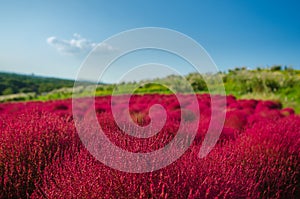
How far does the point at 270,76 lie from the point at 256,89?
152cm

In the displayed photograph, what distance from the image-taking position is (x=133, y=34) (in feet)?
14.6

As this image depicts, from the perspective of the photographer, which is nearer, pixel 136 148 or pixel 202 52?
pixel 136 148

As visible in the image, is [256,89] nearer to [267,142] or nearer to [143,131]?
[267,142]

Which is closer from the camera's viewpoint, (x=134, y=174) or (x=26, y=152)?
(x=134, y=174)

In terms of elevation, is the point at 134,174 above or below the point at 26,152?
above

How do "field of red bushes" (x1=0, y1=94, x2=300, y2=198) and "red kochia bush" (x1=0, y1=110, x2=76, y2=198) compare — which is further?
"red kochia bush" (x1=0, y1=110, x2=76, y2=198)

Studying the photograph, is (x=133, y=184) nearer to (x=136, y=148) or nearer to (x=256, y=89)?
(x=136, y=148)

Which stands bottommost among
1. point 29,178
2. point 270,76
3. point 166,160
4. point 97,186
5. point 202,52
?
point 29,178

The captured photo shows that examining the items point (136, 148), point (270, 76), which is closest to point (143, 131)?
point (136, 148)

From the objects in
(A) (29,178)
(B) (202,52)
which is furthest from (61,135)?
(B) (202,52)

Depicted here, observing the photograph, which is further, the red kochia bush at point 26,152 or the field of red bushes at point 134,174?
the red kochia bush at point 26,152

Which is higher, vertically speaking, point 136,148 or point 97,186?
point 136,148

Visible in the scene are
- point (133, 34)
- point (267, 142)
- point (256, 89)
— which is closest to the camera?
point (267, 142)

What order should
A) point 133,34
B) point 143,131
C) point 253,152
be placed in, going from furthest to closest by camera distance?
point 133,34, point 253,152, point 143,131
